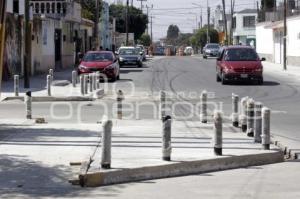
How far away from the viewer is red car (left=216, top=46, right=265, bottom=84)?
30.1 meters

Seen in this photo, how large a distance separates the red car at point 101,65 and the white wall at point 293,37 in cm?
2092

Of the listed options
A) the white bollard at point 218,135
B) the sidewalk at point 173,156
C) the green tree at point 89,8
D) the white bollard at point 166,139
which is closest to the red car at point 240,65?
the sidewalk at point 173,156

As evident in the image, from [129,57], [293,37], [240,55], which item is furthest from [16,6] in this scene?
[293,37]

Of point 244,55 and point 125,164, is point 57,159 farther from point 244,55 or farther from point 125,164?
point 244,55

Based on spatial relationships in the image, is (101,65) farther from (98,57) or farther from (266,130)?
(266,130)

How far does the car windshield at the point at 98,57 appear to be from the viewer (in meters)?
33.7

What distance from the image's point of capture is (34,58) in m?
38.7

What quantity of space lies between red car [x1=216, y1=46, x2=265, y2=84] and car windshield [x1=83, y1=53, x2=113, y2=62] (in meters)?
5.83

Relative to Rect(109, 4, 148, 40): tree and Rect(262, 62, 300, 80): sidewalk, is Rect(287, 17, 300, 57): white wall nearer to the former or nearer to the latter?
Rect(262, 62, 300, 80): sidewalk

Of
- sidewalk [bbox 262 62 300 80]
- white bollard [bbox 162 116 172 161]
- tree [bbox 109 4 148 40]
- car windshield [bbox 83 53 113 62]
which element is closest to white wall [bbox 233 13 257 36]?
tree [bbox 109 4 148 40]

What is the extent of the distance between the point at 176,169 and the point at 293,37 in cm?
4398

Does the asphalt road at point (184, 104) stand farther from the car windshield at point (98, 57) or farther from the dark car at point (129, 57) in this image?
the dark car at point (129, 57)

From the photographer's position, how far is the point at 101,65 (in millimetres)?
32938

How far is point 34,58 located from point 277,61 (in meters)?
28.5
